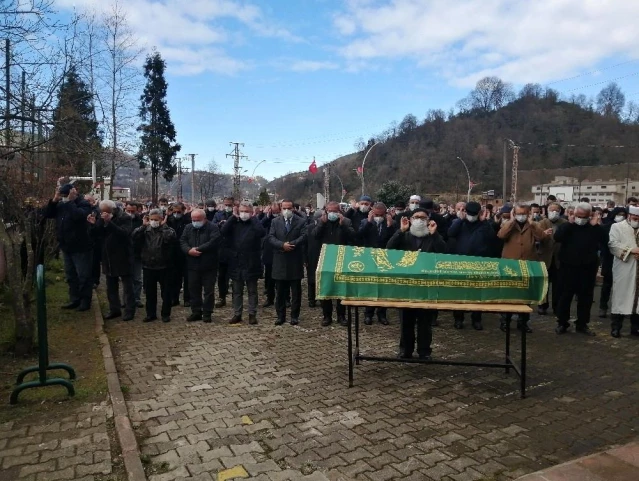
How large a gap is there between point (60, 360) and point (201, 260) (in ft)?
8.85

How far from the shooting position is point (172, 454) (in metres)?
4.00

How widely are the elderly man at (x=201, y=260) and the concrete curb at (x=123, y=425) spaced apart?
1.92 m

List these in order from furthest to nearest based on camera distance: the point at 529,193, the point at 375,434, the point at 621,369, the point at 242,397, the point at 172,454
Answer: the point at 529,193
the point at 621,369
the point at 242,397
the point at 375,434
the point at 172,454

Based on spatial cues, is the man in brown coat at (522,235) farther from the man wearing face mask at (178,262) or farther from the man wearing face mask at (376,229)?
the man wearing face mask at (178,262)

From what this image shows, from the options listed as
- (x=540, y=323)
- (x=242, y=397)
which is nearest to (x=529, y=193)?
(x=540, y=323)

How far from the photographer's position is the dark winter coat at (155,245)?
829cm

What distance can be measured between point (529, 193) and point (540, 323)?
255ft

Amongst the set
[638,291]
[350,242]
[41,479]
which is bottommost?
[41,479]

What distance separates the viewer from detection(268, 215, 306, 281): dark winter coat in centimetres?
823

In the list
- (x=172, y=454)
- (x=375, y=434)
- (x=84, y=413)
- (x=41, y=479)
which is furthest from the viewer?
(x=84, y=413)

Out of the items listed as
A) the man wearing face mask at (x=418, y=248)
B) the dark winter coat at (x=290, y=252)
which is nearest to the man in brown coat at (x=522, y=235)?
the man wearing face mask at (x=418, y=248)

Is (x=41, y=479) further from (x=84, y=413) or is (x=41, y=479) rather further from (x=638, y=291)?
(x=638, y=291)

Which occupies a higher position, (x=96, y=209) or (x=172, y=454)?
(x=96, y=209)

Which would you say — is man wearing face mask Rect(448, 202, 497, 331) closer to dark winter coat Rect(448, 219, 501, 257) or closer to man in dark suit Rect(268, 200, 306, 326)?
dark winter coat Rect(448, 219, 501, 257)
